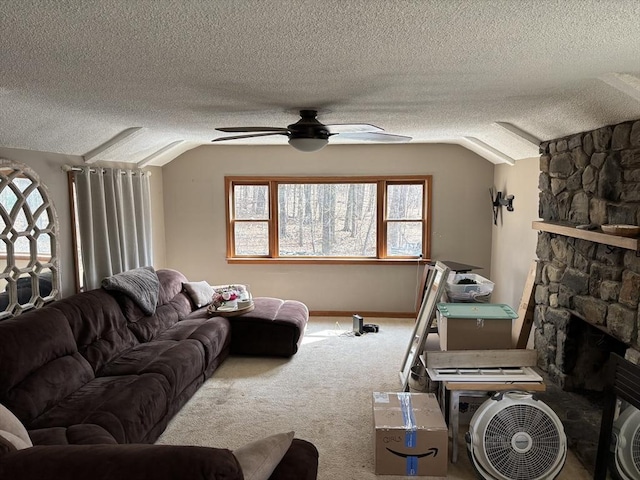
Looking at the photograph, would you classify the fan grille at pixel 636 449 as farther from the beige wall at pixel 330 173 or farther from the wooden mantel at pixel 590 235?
the beige wall at pixel 330 173

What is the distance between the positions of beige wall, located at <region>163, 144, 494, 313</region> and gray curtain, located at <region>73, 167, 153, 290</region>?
92 cm

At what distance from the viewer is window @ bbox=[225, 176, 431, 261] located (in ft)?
20.1

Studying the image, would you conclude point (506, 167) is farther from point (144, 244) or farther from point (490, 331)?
point (144, 244)

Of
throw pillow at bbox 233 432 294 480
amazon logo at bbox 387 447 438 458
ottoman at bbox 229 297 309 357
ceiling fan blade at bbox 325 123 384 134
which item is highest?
ceiling fan blade at bbox 325 123 384 134

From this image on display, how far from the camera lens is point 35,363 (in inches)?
114

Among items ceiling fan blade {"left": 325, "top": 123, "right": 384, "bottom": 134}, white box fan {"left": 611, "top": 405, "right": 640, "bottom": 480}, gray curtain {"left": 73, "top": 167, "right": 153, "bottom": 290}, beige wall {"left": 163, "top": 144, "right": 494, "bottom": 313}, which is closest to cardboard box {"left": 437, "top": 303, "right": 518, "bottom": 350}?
white box fan {"left": 611, "top": 405, "right": 640, "bottom": 480}

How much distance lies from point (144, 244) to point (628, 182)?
4.47 meters

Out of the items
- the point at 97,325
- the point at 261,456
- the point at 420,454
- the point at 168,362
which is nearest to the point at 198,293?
the point at 97,325

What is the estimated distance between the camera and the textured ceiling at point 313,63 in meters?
1.51

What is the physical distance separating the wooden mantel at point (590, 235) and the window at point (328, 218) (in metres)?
2.34

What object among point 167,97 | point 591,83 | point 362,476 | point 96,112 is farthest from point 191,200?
point 591,83

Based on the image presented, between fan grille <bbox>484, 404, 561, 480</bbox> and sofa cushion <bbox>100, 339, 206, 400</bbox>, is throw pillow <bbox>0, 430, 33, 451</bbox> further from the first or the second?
fan grille <bbox>484, 404, 561, 480</bbox>

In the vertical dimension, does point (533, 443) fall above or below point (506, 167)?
Answer: below

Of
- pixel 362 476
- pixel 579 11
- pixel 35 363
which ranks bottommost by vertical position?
pixel 362 476
